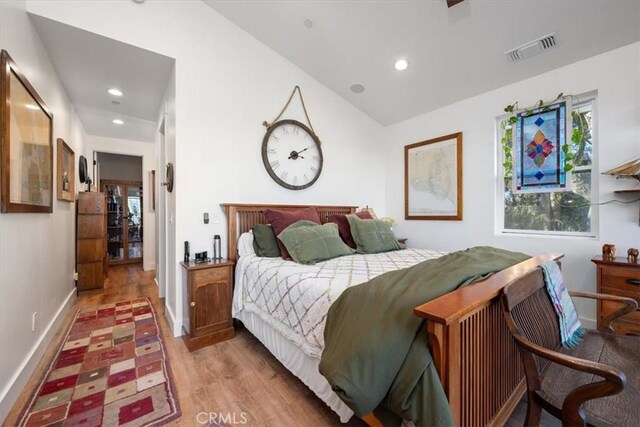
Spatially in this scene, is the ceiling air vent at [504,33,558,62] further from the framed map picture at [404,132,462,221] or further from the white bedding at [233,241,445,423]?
the white bedding at [233,241,445,423]

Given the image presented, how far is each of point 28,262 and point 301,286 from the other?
6.56ft

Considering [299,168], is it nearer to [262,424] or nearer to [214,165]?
[214,165]

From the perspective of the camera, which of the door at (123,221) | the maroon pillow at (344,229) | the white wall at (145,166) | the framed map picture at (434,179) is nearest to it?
the maroon pillow at (344,229)

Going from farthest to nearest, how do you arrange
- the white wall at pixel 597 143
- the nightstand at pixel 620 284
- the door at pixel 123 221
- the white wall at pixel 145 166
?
the door at pixel 123 221 < the white wall at pixel 145 166 < the white wall at pixel 597 143 < the nightstand at pixel 620 284

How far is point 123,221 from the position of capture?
6195 millimetres

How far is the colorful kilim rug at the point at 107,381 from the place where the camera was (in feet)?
5.22

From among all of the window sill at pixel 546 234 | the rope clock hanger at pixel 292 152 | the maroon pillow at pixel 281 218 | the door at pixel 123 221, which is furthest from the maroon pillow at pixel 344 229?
the door at pixel 123 221

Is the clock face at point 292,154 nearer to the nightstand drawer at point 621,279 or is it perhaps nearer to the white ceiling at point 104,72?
the white ceiling at point 104,72

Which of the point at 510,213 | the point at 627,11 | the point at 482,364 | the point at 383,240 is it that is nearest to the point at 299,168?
the point at 383,240

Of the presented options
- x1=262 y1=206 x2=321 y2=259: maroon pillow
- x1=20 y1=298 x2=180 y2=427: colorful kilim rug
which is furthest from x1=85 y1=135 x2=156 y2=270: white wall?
x1=262 y1=206 x2=321 y2=259: maroon pillow

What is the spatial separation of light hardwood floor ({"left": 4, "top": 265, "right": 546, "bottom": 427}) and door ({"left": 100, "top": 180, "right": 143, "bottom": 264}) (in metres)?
3.94

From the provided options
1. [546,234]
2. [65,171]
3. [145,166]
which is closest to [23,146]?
[65,171]

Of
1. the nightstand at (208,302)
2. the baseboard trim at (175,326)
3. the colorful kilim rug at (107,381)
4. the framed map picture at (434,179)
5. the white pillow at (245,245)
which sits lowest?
the colorful kilim rug at (107,381)

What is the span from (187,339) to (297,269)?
1263 mm
